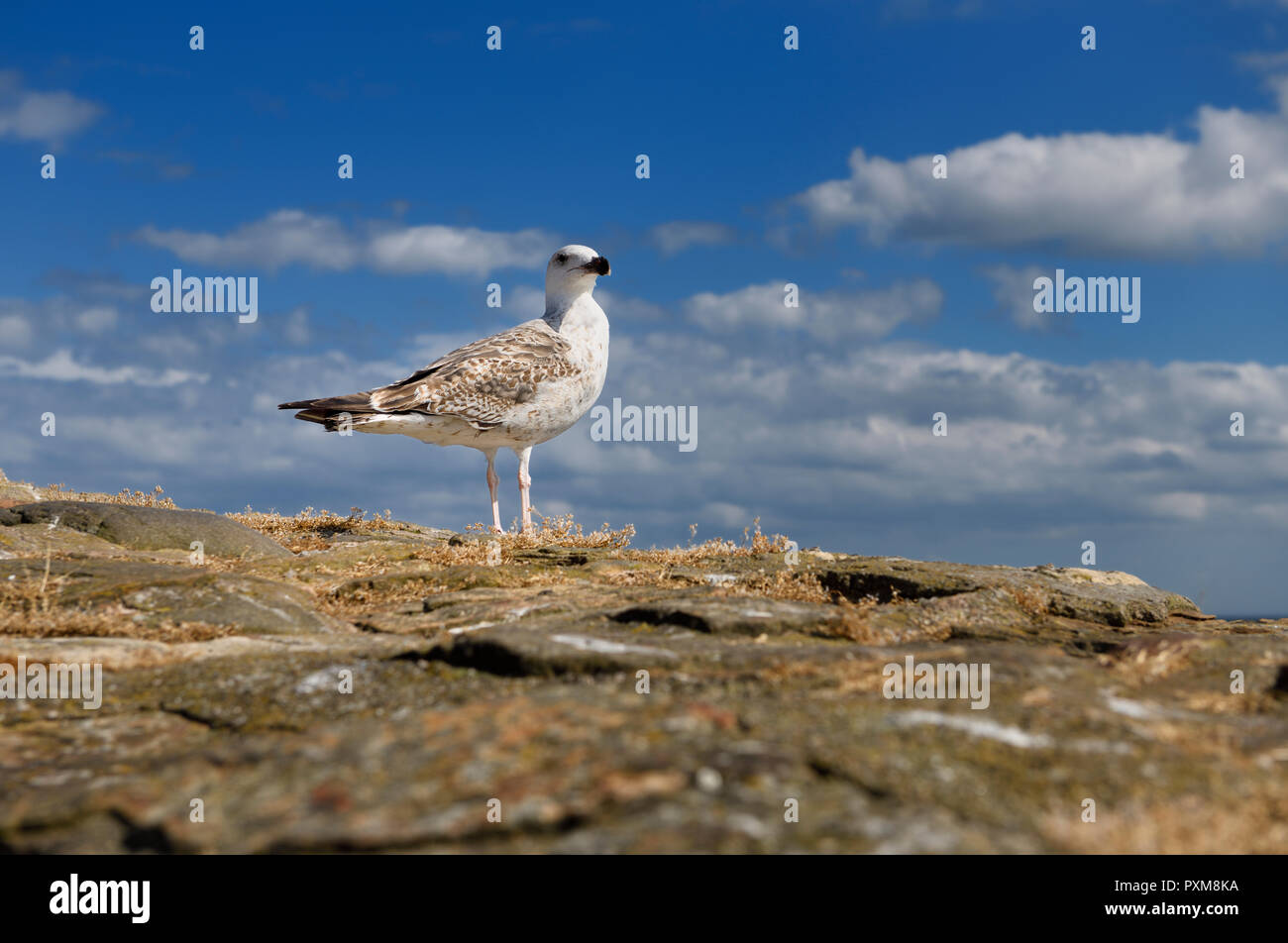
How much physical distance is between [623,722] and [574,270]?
1279 cm

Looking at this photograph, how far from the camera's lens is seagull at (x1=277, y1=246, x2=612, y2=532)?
43.8 feet

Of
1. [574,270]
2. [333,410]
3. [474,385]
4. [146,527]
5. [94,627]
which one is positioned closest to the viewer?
[94,627]

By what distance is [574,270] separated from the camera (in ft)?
50.2

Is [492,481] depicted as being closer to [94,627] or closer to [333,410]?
[333,410]

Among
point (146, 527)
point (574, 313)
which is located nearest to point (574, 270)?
point (574, 313)

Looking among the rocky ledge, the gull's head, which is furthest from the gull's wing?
the rocky ledge

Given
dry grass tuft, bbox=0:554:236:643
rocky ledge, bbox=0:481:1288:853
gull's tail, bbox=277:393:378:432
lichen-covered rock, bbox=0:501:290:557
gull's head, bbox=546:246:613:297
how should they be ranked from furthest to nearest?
gull's head, bbox=546:246:613:297, gull's tail, bbox=277:393:378:432, lichen-covered rock, bbox=0:501:290:557, dry grass tuft, bbox=0:554:236:643, rocky ledge, bbox=0:481:1288:853

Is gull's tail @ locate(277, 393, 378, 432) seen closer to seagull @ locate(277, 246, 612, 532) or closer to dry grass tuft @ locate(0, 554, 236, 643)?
seagull @ locate(277, 246, 612, 532)

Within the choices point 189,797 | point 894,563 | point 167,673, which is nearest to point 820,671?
point 189,797

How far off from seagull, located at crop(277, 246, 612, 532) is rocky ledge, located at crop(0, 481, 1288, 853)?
5523 mm

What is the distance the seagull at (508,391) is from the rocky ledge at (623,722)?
552 centimetres

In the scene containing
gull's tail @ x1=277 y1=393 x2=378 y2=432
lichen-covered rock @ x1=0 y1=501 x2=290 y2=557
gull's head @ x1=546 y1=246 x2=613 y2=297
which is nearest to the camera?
lichen-covered rock @ x1=0 y1=501 x2=290 y2=557

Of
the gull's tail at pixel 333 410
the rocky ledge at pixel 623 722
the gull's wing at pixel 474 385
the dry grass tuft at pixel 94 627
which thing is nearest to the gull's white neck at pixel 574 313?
the gull's wing at pixel 474 385
